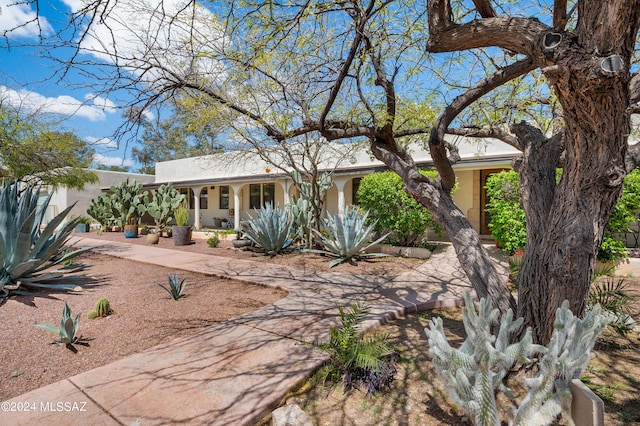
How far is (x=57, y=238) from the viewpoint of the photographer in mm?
5566

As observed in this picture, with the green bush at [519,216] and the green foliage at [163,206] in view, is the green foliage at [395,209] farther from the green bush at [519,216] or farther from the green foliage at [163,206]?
the green foliage at [163,206]

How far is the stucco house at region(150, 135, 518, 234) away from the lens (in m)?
10.7

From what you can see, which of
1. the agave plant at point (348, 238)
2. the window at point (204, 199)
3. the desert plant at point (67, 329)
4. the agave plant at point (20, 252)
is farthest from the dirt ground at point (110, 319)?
the window at point (204, 199)

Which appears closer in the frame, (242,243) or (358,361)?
(358,361)

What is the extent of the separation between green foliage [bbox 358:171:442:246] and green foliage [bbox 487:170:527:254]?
1.56 meters

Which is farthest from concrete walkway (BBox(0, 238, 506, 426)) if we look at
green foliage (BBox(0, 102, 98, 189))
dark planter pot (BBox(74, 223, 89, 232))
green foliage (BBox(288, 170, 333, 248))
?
dark planter pot (BBox(74, 223, 89, 232))

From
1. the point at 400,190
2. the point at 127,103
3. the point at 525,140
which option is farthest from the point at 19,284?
the point at 400,190

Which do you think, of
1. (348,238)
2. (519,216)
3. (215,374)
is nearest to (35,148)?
(348,238)

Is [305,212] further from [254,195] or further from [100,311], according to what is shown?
[254,195]

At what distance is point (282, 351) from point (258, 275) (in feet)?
12.0

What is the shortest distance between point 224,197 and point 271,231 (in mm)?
12100

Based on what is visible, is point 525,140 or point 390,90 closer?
point 525,140

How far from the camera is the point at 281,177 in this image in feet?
45.6

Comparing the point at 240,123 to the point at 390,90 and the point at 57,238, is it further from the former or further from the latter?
the point at 390,90
